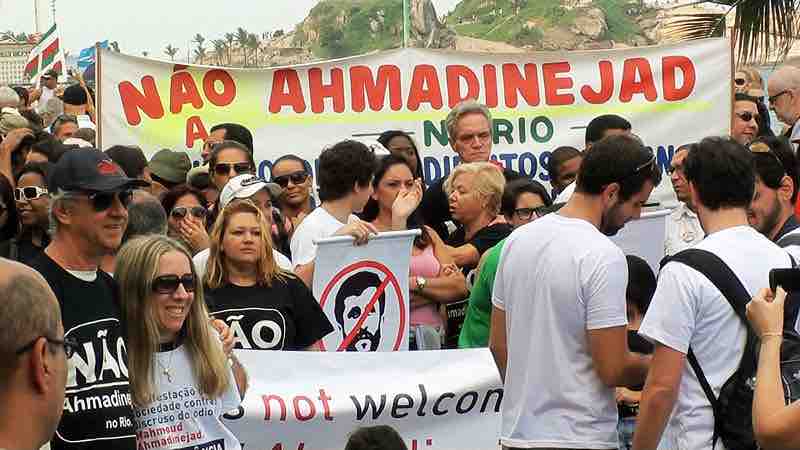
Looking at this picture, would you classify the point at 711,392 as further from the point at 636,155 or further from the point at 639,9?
the point at 639,9

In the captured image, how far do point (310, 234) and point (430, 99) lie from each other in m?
3.84

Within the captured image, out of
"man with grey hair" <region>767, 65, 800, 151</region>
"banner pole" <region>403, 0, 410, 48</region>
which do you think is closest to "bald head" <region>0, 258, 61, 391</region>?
"man with grey hair" <region>767, 65, 800, 151</region>

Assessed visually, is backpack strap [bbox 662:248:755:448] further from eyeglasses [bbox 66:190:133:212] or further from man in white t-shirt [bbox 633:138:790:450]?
eyeglasses [bbox 66:190:133:212]

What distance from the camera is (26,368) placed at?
2744 millimetres

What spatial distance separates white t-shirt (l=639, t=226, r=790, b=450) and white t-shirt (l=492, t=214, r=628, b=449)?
1.20ft

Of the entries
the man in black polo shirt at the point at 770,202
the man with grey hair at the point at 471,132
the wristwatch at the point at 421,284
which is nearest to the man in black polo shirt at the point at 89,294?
the wristwatch at the point at 421,284

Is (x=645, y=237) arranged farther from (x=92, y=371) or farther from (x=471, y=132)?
(x=92, y=371)

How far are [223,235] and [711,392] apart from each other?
2.55 meters

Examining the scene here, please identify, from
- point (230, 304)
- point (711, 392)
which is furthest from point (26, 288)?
point (230, 304)

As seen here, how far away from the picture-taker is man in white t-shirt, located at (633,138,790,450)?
488cm

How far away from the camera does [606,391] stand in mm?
5453

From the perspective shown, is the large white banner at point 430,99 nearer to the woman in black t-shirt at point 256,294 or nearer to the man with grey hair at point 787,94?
the man with grey hair at point 787,94

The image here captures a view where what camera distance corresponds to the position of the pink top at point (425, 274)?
7758 mm

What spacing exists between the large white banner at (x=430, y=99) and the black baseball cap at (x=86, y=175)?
5315 mm
